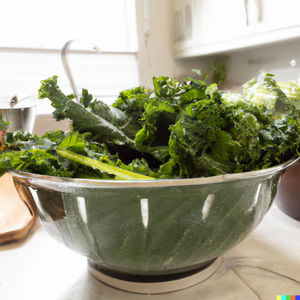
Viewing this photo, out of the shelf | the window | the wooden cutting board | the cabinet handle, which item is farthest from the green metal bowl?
the window

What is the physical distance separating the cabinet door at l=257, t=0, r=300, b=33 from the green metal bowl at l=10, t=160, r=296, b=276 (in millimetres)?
954

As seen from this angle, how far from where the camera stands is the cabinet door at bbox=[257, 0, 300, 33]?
103 centimetres

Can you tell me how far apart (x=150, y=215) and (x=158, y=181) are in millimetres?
51

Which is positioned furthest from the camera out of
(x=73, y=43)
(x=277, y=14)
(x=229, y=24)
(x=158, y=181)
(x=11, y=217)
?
(x=73, y=43)

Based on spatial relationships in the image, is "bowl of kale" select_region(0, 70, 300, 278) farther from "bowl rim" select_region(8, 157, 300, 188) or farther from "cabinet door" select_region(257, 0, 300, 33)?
"cabinet door" select_region(257, 0, 300, 33)

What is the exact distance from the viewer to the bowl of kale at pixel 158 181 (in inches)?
11.4

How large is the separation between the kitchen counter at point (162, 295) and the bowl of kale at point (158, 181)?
45mm

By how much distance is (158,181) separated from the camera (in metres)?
0.26

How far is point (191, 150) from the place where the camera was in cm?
31

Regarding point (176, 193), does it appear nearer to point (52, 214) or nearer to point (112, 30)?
point (52, 214)

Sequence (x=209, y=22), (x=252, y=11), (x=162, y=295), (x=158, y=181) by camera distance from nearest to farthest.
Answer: (x=158, y=181) → (x=162, y=295) → (x=252, y=11) → (x=209, y=22)

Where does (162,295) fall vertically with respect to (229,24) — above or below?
below

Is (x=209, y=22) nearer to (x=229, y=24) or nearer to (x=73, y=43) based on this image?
(x=229, y=24)

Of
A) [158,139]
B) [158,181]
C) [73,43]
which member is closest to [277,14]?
[158,139]
